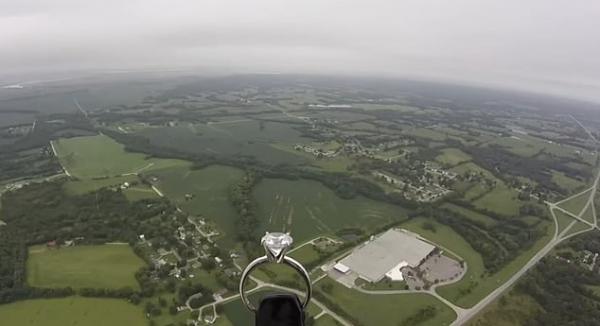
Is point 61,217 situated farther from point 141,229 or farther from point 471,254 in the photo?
point 471,254

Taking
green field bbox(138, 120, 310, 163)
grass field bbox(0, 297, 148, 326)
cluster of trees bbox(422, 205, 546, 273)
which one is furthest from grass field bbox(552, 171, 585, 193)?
grass field bbox(0, 297, 148, 326)

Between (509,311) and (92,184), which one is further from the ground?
(92,184)

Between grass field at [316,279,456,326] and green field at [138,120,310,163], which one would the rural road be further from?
green field at [138,120,310,163]

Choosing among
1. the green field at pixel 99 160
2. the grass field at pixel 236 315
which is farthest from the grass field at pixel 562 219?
the green field at pixel 99 160

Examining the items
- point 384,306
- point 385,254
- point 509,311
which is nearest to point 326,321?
point 384,306

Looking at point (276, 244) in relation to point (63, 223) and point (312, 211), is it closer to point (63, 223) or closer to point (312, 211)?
point (312, 211)
